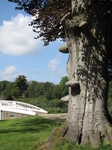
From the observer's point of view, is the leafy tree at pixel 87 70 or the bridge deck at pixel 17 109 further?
the bridge deck at pixel 17 109

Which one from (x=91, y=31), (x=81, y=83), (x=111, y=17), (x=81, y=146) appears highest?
(x=111, y=17)

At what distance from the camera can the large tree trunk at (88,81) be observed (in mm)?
5027

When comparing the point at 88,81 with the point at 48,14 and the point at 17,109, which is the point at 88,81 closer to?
the point at 48,14

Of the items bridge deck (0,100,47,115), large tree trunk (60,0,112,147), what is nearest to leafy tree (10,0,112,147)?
large tree trunk (60,0,112,147)

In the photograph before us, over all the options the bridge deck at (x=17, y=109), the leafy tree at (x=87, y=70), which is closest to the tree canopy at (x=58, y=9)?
the leafy tree at (x=87, y=70)

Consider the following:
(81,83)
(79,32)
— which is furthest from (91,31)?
(81,83)

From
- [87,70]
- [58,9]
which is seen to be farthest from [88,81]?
[58,9]

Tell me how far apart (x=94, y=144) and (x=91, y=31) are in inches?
121

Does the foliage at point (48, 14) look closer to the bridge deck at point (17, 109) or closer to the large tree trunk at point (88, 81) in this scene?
the large tree trunk at point (88, 81)

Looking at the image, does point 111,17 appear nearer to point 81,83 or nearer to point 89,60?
point 89,60

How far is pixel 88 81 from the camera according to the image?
17.2ft

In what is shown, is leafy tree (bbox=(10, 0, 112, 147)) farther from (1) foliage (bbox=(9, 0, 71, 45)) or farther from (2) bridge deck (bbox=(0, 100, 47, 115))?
(2) bridge deck (bbox=(0, 100, 47, 115))

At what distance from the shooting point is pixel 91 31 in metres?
5.33

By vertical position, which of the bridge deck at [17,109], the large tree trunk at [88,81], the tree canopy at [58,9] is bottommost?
the bridge deck at [17,109]
